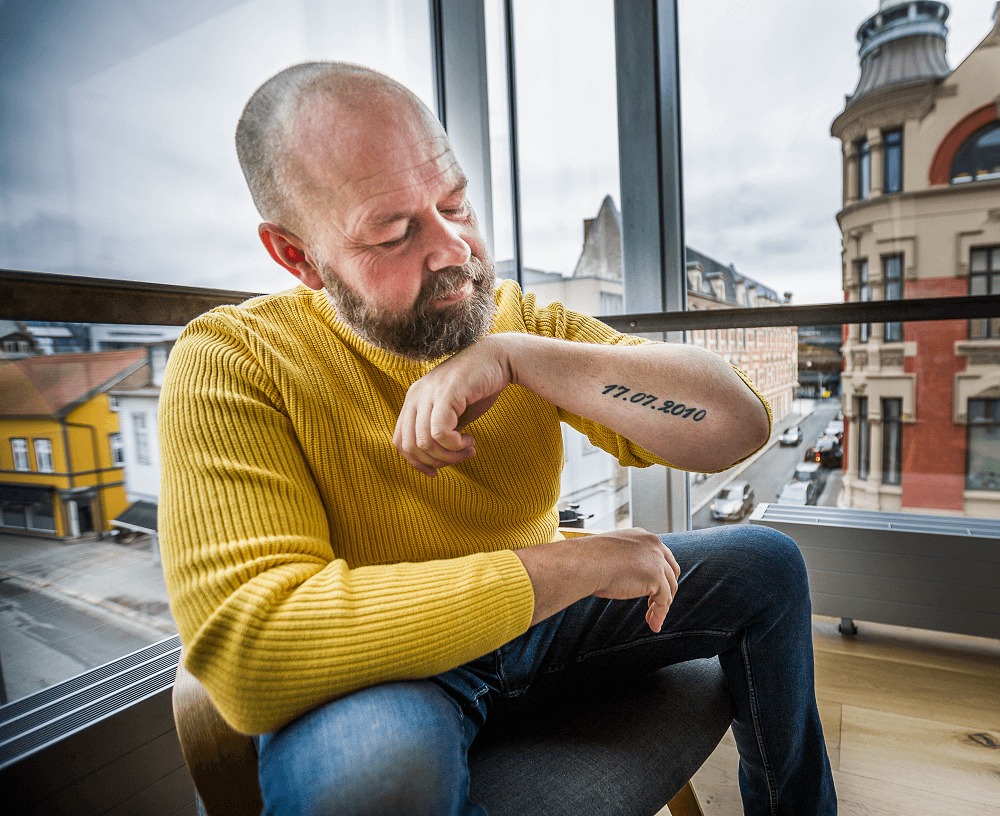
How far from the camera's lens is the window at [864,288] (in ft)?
6.59

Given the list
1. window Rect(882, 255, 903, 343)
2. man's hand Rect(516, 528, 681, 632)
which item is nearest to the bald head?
man's hand Rect(516, 528, 681, 632)

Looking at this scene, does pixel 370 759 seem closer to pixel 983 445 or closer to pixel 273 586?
pixel 273 586

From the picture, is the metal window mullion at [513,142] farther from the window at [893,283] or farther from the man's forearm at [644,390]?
the man's forearm at [644,390]

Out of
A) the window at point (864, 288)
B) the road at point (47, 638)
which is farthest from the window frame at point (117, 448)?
the window at point (864, 288)

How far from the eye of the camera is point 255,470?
2.23 feet

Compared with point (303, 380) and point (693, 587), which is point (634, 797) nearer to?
point (693, 587)

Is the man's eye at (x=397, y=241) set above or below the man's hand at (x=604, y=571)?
above

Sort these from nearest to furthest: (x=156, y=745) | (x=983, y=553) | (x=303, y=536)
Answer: (x=303, y=536)
(x=156, y=745)
(x=983, y=553)

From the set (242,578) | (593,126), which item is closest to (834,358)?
(593,126)

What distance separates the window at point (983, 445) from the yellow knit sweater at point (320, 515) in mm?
1585

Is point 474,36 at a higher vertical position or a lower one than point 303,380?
higher

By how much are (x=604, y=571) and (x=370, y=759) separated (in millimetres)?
329

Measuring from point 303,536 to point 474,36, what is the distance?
7.14 ft

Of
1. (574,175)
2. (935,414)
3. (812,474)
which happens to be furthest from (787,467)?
(574,175)
